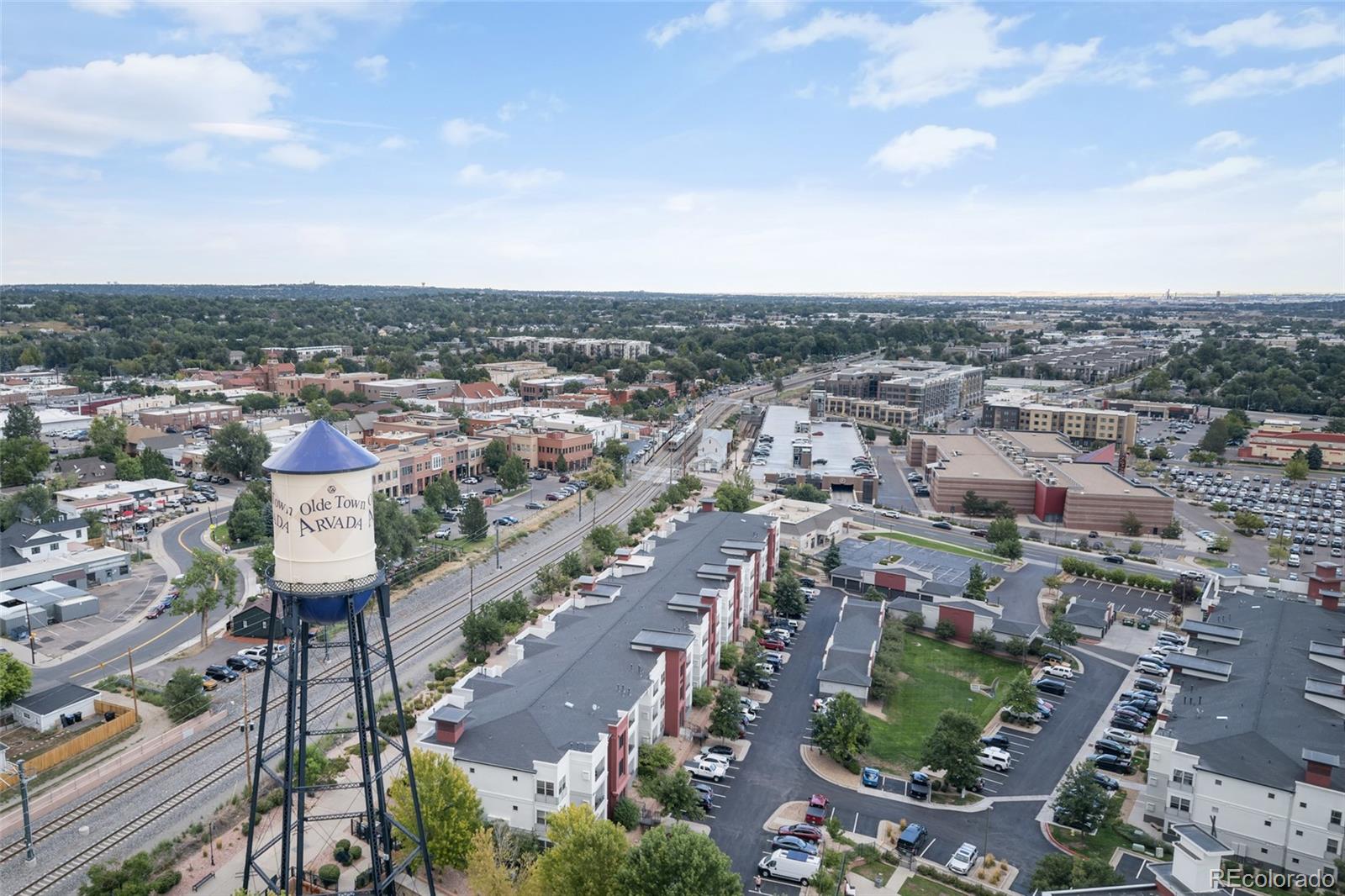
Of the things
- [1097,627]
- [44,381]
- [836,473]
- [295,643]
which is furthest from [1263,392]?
[44,381]

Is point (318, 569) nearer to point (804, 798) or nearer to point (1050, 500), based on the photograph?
point (804, 798)

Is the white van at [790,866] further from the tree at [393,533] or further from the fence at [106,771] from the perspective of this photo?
the tree at [393,533]

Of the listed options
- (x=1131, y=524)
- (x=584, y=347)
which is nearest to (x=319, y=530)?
(x=1131, y=524)

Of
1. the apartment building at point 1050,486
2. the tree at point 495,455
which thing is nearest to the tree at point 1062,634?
the apartment building at point 1050,486

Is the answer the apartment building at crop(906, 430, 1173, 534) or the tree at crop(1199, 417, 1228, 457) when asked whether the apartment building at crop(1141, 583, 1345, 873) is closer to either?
the apartment building at crop(906, 430, 1173, 534)

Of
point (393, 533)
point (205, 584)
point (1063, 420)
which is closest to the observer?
point (205, 584)
